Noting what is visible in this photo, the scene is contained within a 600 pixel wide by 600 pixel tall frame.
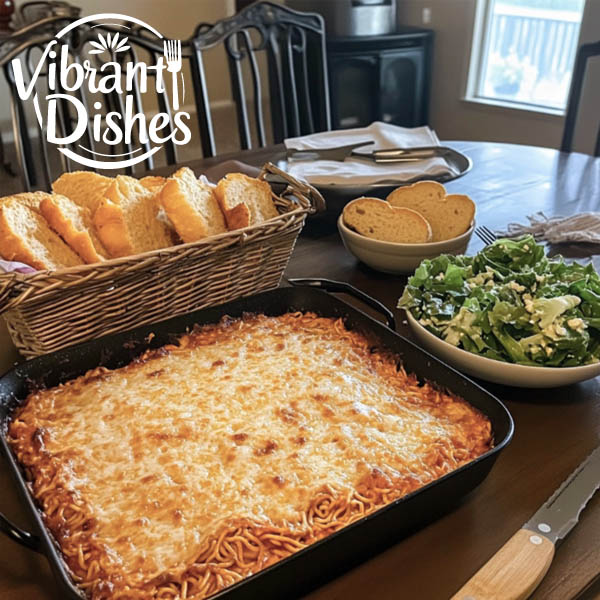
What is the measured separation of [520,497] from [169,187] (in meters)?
0.80

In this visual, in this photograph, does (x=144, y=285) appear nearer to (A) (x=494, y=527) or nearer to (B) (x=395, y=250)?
(B) (x=395, y=250)

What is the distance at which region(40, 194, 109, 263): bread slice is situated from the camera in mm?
1097

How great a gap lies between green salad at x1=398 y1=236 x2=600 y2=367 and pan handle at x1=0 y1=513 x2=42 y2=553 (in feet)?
2.13

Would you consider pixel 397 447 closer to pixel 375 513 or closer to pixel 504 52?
pixel 375 513

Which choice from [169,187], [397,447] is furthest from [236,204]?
[397,447]

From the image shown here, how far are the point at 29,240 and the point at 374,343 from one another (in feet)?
2.05

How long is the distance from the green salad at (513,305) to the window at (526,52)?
341 cm

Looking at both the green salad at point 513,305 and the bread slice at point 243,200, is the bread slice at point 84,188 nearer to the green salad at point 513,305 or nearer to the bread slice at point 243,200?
the bread slice at point 243,200

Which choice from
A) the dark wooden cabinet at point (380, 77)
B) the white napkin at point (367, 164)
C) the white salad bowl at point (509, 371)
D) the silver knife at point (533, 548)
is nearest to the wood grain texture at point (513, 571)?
the silver knife at point (533, 548)

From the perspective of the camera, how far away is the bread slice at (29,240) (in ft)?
3.46

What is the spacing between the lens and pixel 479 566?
0.71 metres

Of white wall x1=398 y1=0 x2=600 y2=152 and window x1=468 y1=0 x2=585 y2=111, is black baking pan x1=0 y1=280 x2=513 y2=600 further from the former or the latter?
window x1=468 y1=0 x2=585 y2=111

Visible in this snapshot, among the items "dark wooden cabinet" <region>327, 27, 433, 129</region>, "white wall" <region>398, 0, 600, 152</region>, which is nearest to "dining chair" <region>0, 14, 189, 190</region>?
"dark wooden cabinet" <region>327, 27, 433, 129</region>

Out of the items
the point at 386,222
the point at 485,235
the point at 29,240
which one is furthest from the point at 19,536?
the point at 485,235
